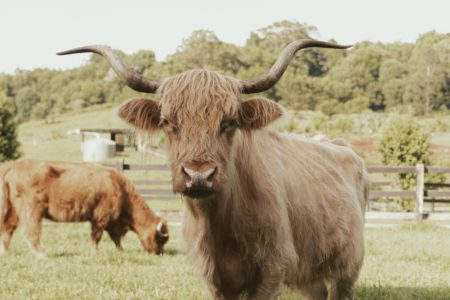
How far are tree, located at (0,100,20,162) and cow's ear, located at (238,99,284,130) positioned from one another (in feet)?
102

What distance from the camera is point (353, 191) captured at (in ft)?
18.8

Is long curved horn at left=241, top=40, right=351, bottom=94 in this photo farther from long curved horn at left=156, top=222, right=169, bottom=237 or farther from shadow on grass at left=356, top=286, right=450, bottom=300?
long curved horn at left=156, top=222, right=169, bottom=237

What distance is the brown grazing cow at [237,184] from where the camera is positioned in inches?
138

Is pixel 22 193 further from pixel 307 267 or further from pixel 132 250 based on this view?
pixel 307 267

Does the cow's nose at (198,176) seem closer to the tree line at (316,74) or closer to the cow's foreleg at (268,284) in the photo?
the cow's foreleg at (268,284)

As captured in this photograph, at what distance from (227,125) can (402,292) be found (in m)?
3.53

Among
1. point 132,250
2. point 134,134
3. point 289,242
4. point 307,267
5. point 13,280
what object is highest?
point 134,134

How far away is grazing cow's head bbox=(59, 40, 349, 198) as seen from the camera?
3326 millimetres

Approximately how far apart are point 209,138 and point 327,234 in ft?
6.11

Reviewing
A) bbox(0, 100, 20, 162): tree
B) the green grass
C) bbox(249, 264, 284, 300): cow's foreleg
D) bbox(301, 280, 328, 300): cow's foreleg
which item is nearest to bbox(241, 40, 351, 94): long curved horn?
bbox(249, 264, 284, 300): cow's foreleg

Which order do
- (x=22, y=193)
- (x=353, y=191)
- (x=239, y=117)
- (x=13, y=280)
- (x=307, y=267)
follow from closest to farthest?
1. (x=239, y=117)
2. (x=307, y=267)
3. (x=353, y=191)
4. (x=13, y=280)
5. (x=22, y=193)

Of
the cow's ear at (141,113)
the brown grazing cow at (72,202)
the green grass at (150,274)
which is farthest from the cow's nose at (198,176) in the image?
the brown grazing cow at (72,202)

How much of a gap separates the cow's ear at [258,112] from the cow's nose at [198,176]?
69cm

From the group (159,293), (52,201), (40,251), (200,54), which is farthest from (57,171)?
(200,54)
